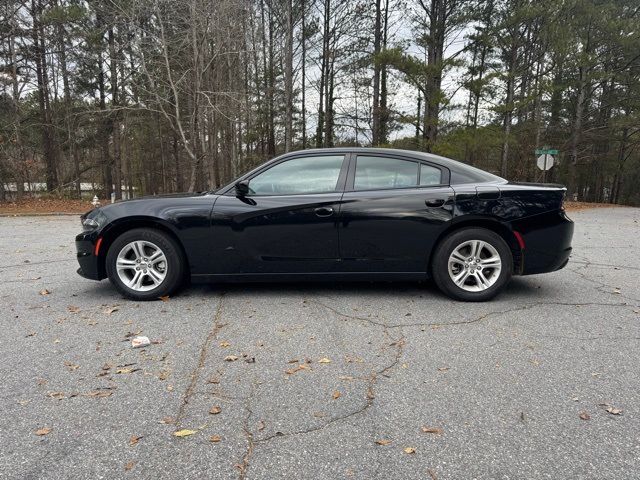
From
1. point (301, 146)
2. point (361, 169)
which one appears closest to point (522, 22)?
point (301, 146)

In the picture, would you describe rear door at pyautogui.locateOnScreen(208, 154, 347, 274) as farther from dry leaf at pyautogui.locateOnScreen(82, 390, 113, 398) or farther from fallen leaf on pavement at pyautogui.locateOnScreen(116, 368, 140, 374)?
dry leaf at pyautogui.locateOnScreen(82, 390, 113, 398)

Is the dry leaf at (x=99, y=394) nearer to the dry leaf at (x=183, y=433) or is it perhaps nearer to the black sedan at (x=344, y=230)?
the dry leaf at (x=183, y=433)

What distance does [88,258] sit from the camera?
4207mm

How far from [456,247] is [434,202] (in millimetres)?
513

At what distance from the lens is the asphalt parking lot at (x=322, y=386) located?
1855 mm

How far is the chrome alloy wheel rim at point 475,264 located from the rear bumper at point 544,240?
0.31m

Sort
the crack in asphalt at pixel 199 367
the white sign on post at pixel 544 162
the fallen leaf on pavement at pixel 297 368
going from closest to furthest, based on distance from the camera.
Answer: the crack in asphalt at pixel 199 367
the fallen leaf on pavement at pixel 297 368
the white sign on post at pixel 544 162

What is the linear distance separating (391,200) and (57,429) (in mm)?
3201

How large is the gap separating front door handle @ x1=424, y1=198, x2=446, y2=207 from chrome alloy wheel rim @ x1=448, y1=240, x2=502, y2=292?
48 cm

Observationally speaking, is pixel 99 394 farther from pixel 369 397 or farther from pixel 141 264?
pixel 141 264

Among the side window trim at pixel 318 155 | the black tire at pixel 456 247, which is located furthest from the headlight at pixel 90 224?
the black tire at pixel 456 247

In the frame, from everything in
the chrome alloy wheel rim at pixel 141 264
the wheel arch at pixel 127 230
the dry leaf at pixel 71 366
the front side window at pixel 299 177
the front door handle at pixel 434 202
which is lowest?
the dry leaf at pixel 71 366

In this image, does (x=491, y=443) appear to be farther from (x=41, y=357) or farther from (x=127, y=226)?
(x=127, y=226)

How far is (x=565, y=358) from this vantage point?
285cm
